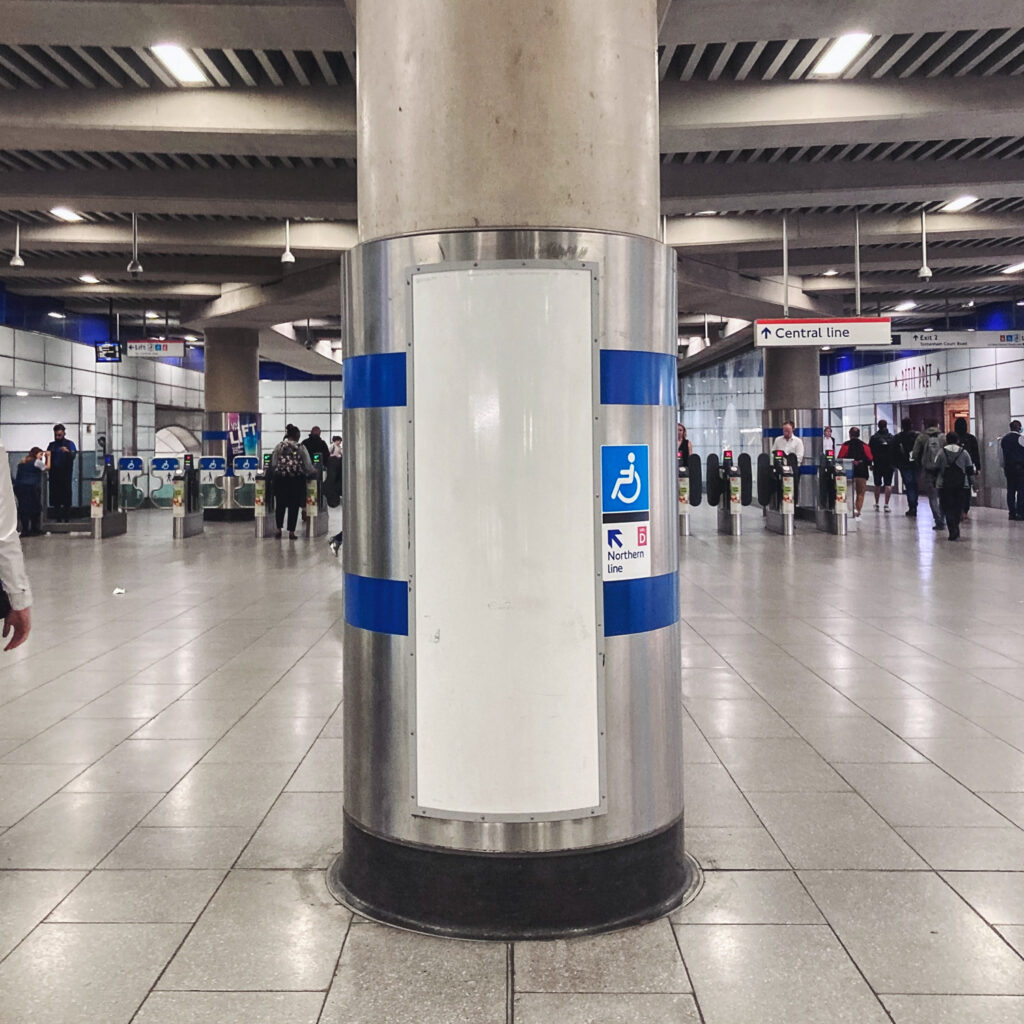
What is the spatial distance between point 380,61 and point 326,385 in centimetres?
3445

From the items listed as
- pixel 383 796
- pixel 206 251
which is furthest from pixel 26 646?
pixel 206 251

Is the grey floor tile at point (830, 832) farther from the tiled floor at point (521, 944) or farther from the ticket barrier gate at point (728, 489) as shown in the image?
the ticket barrier gate at point (728, 489)

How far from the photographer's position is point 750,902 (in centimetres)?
301

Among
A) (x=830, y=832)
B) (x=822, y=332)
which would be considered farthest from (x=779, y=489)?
(x=830, y=832)

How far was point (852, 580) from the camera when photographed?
10430 mm

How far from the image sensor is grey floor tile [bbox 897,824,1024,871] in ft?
10.7

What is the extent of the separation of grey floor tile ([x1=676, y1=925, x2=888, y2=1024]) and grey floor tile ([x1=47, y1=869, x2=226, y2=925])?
1473 millimetres

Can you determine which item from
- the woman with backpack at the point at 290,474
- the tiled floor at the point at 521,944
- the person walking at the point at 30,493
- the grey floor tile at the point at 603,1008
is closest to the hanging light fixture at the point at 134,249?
the woman with backpack at the point at 290,474

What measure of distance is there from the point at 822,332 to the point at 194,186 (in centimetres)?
897

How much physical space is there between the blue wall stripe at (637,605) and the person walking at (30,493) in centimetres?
1615

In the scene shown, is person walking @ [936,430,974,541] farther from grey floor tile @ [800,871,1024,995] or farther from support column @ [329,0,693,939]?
support column @ [329,0,693,939]

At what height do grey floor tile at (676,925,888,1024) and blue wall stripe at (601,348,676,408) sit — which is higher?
blue wall stripe at (601,348,676,408)

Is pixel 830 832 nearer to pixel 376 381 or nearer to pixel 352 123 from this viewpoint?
pixel 376 381

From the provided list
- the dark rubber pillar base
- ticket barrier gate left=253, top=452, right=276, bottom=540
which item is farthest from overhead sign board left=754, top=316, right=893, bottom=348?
the dark rubber pillar base
